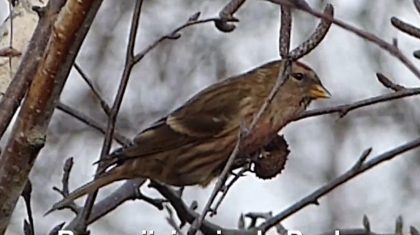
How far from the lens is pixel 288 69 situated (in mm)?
1365

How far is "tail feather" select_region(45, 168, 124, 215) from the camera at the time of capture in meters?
1.76

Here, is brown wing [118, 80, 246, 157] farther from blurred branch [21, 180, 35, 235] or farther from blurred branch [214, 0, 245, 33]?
blurred branch [21, 180, 35, 235]

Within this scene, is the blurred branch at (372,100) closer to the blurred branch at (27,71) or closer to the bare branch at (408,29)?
the bare branch at (408,29)

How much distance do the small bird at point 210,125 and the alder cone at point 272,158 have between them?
0.48 m

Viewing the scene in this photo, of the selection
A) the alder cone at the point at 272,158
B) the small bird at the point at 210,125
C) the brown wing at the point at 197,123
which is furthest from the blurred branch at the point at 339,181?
the brown wing at the point at 197,123

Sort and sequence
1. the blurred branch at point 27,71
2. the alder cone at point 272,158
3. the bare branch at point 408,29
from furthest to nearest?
the alder cone at point 272,158 → the blurred branch at point 27,71 → the bare branch at point 408,29

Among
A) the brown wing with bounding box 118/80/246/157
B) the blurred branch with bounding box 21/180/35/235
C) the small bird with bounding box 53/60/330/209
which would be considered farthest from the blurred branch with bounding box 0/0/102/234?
the brown wing with bounding box 118/80/246/157

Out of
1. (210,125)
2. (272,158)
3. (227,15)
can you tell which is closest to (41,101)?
(227,15)

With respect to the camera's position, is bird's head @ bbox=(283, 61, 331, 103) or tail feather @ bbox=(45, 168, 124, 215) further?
bird's head @ bbox=(283, 61, 331, 103)

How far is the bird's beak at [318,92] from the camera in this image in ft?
8.52

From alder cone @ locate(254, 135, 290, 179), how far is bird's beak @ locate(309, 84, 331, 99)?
704 millimetres

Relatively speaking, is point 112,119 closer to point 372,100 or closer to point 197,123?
point 372,100

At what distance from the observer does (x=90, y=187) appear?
1920mm

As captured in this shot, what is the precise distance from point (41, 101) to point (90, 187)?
1.95ft
